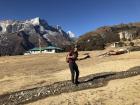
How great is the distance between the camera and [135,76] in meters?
22.3

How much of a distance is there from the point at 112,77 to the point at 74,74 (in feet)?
10.6

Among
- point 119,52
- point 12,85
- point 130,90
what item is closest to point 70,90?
point 130,90

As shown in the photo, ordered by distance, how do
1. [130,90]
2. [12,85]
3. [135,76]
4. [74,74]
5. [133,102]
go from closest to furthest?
1. [133,102]
2. [130,90]
3. [74,74]
4. [135,76]
5. [12,85]

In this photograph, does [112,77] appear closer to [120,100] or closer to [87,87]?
[87,87]

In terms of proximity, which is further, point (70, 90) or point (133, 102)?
point (70, 90)

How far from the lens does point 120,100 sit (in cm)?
1589

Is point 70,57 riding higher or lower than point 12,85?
higher

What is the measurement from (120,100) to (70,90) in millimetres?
4148

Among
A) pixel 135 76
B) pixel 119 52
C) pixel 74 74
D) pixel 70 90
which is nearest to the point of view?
pixel 70 90

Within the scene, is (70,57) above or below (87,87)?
above

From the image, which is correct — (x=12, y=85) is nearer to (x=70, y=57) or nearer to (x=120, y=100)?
(x=70, y=57)

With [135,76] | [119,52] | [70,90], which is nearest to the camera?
[70,90]

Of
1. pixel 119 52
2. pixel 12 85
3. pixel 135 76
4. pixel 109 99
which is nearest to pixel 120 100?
pixel 109 99

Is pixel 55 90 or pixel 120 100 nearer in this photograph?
pixel 120 100
